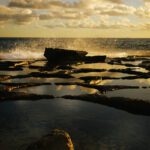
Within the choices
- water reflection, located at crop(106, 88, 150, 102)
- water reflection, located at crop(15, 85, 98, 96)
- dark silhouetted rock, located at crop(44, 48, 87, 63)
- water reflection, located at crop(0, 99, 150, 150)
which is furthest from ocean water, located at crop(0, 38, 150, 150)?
dark silhouetted rock, located at crop(44, 48, 87, 63)

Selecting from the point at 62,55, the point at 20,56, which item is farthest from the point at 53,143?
the point at 20,56

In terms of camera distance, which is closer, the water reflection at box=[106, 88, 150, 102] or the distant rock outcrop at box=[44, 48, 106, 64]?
the water reflection at box=[106, 88, 150, 102]

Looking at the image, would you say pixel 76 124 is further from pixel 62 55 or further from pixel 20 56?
pixel 20 56

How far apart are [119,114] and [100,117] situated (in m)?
1.52

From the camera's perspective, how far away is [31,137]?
14266 millimetres

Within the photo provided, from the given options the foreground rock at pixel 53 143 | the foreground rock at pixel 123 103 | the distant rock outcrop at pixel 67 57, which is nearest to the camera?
the foreground rock at pixel 53 143

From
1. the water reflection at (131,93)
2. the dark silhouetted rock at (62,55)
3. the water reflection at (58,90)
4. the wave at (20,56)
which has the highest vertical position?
the dark silhouetted rock at (62,55)

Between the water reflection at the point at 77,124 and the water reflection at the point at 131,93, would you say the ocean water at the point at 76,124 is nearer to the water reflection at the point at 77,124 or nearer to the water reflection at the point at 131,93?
the water reflection at the point at 77,124

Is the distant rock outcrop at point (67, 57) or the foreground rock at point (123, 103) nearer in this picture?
the foreground rock at point (123, 103)

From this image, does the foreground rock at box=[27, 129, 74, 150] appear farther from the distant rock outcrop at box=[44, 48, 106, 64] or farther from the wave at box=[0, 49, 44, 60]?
the wave at box=[0, 49, 44, 60]

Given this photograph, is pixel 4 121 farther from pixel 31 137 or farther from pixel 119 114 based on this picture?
pixel 119 114

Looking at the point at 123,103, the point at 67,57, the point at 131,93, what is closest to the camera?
the point at 123,103

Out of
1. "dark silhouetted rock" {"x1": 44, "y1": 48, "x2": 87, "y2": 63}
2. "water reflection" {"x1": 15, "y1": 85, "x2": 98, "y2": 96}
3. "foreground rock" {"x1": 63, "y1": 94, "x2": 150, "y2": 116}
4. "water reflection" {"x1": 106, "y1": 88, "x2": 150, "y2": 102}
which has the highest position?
"dark silhouetted rock" {"x1": 44, "y1": 48, "x2": 87, "y2": 63}

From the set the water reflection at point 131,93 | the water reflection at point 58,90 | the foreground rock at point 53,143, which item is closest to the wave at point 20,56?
the water reflection at point 58,90
